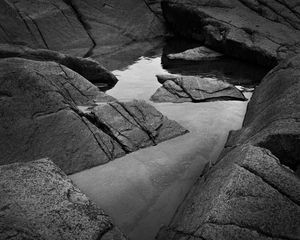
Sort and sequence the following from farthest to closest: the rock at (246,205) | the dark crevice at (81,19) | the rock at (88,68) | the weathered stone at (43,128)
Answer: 1. the dark crevice at (81,19)
2. the rock at (88,68)
3. the weathered stone at (43,128)
4. the rock at (246,205)

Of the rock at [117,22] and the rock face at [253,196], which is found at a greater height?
the rock face at [253,196]

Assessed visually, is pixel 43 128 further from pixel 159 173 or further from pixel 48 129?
pixel 159 173

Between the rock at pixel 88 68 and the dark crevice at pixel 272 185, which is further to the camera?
the rock at pixel 88 68

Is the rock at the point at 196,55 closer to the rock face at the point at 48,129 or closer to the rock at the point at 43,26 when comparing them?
the rock at the point at 43,26

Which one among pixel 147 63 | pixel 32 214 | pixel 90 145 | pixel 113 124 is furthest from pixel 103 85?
pixel 32 214

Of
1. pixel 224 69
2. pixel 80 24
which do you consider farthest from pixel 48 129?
pixel 80 24

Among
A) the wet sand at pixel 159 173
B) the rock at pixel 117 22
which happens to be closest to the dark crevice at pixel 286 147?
the wet sand at pixel 159 173

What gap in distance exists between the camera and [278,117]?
12.6ft

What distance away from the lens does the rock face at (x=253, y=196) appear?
8.28 feet

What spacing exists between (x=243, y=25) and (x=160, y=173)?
586cm

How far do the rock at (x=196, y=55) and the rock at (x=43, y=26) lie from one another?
89.8 inches

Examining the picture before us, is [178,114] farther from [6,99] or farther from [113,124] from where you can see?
[6,99]

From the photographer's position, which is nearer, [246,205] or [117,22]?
[246,205]

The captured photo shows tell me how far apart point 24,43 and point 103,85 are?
9.56ft
